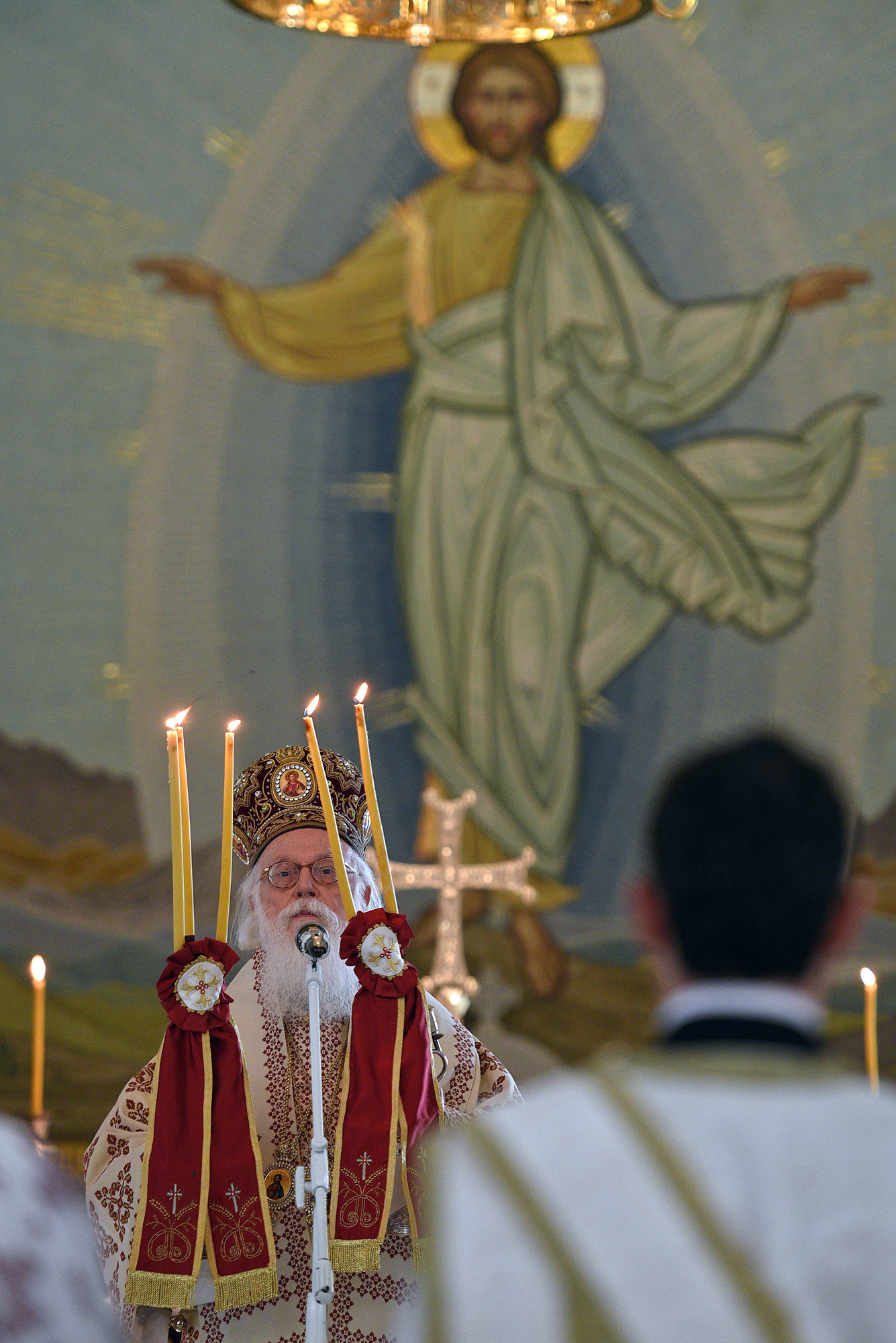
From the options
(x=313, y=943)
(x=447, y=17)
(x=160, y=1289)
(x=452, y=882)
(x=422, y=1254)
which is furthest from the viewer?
(x=452, y=882)

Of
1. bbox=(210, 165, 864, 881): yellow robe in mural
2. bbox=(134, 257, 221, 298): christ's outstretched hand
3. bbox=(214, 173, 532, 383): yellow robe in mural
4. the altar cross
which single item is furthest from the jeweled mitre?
bbox=(134, 257, 221, 298): christ's outstretched hand

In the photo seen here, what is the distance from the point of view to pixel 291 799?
3.41 metres

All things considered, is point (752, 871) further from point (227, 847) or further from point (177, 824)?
point (227, 847)

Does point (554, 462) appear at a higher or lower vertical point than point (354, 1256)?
higher

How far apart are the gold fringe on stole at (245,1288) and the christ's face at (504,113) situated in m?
5.63

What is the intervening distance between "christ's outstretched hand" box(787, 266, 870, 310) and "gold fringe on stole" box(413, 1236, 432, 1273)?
211 inches

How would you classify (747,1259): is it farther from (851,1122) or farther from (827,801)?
(827,801)

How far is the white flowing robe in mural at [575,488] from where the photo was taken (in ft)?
23.5

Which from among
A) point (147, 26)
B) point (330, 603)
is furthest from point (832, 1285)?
point (147, 26)

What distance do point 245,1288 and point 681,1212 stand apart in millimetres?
1806

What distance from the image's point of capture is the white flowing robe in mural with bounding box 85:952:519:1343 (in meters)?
2.94

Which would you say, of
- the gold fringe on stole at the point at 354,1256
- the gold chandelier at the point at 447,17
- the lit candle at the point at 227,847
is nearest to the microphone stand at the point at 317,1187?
the lit candle at the point at 227,847

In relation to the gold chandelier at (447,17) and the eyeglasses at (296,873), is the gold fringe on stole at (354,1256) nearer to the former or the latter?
the eyeglasses at (296,873)

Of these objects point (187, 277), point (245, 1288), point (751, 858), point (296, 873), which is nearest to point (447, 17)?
point (296, 873)
